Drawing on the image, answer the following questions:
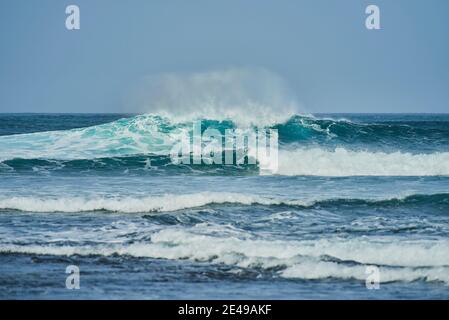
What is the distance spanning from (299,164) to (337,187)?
9.48 feet

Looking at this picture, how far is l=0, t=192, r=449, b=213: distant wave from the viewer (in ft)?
43.6

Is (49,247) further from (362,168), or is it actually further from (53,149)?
(53,149)

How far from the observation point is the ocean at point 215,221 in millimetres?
8250

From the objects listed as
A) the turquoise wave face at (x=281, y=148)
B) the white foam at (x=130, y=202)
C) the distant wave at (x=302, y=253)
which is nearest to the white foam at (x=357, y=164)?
the turquoise wave face at (x=281, y=148)

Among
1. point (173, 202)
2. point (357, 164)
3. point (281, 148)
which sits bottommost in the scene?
point (173, 202)

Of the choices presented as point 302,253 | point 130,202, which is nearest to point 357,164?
point 130,202

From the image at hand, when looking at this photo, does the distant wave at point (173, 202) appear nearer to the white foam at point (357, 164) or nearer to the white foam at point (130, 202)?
the white foam at point (130, 202)

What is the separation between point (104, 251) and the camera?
9.70 metres

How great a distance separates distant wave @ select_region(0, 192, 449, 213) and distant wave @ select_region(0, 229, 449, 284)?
2870 mm

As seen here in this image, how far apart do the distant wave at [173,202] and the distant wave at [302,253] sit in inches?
113

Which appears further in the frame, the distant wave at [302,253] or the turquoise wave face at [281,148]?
the turquoise wave face at [281,148]

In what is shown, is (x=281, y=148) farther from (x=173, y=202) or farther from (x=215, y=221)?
(x=215, y=221)

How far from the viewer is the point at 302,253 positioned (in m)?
9.42

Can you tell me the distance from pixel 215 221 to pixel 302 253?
2.90m
